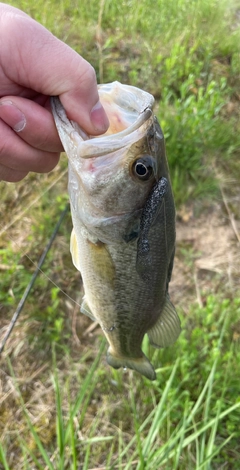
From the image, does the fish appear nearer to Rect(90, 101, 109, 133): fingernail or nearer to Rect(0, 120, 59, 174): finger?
Rect(90, 101, 109, 133): fingernail

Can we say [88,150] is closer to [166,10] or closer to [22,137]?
[22,137]

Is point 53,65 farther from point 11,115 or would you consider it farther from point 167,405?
point 167,405

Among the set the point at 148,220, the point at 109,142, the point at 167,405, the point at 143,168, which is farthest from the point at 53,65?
the point at 167,405

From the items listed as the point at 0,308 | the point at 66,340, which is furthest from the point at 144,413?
the point at 0,308

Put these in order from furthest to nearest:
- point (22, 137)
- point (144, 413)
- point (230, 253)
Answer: point (230, 253) < point (144, 413) < point (22, 137)

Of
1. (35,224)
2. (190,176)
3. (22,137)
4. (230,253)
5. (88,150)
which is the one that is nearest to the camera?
(88,150)

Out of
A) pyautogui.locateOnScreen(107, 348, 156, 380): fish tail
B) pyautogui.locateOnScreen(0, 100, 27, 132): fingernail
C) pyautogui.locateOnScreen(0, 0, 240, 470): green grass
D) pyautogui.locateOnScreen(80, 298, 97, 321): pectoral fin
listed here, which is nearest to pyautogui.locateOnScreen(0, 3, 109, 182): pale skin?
pyautogui.locateOnScreen(0, 100, 27, 132): fingernail
